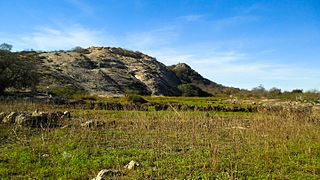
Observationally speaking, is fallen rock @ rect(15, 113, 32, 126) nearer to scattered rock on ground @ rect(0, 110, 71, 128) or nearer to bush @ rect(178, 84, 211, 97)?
scattered rock on ground @ rect(0, 110, 71, 128)

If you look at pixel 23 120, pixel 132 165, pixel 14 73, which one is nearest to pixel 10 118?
pixel 23 120

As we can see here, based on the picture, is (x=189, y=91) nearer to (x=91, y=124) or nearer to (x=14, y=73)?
(x=14, y=73)

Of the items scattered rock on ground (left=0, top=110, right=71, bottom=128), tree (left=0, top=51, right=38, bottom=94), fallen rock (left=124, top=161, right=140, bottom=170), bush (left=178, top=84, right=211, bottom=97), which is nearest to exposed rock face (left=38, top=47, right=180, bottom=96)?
bush (left=178, top=84, right=211, bottom=97)

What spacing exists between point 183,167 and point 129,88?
6031cm

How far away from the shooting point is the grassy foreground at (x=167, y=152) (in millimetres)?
9992

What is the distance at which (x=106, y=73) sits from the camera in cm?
7269

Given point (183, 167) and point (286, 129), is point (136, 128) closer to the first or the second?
point (286, 129)

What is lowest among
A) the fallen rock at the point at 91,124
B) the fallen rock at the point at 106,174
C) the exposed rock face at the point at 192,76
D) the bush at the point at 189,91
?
the fallen rock at the point at 106,174

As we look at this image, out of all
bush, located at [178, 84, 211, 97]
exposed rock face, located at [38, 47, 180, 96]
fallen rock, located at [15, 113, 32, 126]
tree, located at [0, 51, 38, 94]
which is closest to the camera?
fallen rock, located at [15, 113, 32, 126]

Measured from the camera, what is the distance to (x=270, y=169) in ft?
34.2

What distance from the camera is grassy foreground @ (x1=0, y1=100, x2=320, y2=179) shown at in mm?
9992

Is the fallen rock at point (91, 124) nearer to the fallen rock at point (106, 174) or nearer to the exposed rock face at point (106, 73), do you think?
the fallen rock at point (106, 174)

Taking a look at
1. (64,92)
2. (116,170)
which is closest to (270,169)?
(116,170)

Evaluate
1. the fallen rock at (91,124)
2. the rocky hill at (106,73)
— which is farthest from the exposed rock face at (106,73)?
the fallen rock at (91,124)
